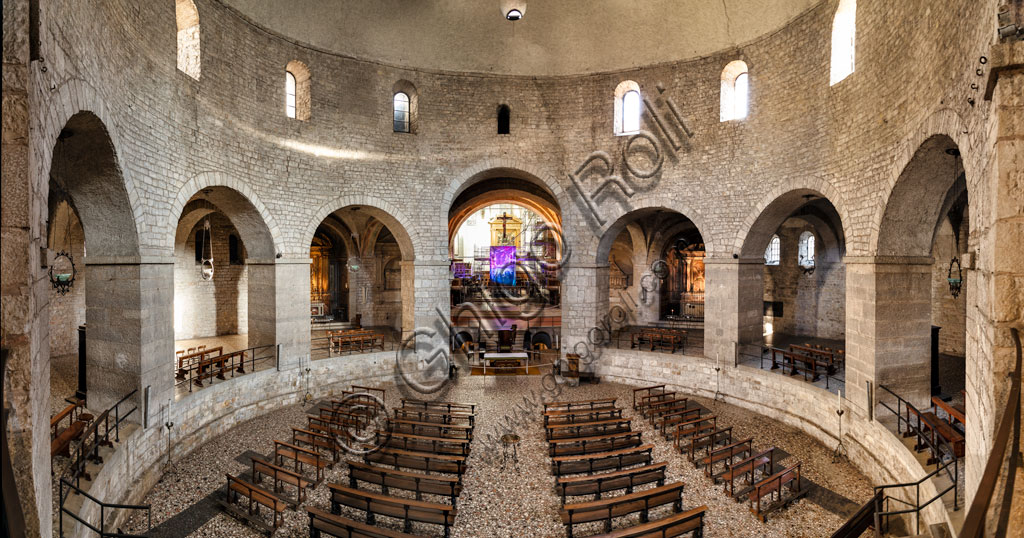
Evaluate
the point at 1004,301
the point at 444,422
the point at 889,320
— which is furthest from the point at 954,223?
the point at 444,422

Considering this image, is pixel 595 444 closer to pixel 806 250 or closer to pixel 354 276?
pixel 806 250

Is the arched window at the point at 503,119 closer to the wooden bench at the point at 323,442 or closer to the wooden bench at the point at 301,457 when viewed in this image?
the wooden bench at the point at 323,442

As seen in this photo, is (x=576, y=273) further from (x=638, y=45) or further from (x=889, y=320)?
(x=889, y=320)

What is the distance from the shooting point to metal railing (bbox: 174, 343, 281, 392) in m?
11.2

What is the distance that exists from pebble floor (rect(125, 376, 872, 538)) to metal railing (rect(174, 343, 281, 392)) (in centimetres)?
133

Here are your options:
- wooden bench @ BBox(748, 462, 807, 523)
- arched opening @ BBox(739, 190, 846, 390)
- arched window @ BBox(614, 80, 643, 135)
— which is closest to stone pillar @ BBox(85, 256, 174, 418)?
wooden bench @ BBox(748, 462, 807, 523)

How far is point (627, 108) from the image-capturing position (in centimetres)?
1569

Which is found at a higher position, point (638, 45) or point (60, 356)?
point (638, 45)

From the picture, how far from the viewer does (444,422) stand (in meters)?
10.7

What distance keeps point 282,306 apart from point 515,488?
8.49 metres

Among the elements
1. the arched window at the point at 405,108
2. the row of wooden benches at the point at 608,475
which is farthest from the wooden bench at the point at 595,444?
the arched window at the point at 405,108

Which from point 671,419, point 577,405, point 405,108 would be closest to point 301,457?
point 577,405

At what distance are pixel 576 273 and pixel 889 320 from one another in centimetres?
838

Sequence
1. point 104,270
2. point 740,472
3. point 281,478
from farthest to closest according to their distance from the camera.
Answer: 1. point 104,270
2. point 740,472
3. point 281,478
